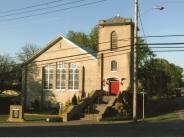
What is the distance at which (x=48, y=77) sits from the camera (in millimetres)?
57719

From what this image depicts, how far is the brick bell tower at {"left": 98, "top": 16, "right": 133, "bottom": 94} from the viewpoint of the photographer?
2092 inches

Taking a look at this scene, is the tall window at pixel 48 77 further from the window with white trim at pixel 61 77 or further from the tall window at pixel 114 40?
the tall window at pixel 114 40

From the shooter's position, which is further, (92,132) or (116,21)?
(116,21)

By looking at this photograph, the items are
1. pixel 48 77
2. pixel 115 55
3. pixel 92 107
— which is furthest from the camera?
pixel 48 77

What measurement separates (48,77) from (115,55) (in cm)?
989

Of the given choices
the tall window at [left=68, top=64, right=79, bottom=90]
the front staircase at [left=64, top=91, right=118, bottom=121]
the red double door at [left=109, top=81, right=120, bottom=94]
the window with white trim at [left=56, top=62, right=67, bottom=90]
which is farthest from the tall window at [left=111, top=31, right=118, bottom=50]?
the window with white trim at [left=56, top=62, right=67, bottom=90]

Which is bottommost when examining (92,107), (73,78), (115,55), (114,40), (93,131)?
(93,131)

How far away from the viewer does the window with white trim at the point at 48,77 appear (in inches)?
2267

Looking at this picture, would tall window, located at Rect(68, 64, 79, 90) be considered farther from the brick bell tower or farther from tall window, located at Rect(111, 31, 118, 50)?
tall window, located at Rect(111, 31, 118, 50)

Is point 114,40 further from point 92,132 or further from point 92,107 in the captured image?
point 92,132

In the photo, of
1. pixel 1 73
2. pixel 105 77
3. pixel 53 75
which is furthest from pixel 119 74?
pixel 1 73

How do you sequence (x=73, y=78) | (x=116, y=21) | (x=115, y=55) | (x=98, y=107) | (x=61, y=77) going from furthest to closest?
1. (x=61, y=77)
2. (x=73, y=78)
3. (x=116, y=21)
4. (x=115, y=55)
5. (x=98, y=107)

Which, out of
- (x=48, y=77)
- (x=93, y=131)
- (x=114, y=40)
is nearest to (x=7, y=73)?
(x=48, y=77)

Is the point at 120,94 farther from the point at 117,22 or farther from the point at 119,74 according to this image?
the point at 117,22
